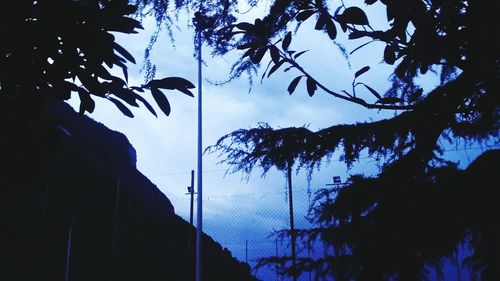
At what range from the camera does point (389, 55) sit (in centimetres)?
192

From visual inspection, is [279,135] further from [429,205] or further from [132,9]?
[132,9]

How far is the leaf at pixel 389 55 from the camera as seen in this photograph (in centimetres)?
191

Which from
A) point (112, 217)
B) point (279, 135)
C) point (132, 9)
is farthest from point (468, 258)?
point (112, 217)

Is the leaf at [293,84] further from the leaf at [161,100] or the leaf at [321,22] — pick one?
the leaf at [161,100]

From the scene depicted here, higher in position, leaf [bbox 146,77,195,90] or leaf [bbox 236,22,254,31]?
leaf [bbox 236,22,254,31]

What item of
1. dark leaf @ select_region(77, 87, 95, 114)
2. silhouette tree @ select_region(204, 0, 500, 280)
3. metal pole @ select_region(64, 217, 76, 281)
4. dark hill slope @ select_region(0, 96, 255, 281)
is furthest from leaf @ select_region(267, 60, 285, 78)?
metal pole @ select_region(64, 217, 76, 281)

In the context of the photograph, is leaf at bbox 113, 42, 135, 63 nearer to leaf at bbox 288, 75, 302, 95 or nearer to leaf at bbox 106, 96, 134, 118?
leaf at bbox 106, 96, 134, 118

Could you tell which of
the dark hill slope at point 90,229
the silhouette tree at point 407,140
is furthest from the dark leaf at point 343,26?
the dark hill slope at point 90,229

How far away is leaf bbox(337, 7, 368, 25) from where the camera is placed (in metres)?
1.61

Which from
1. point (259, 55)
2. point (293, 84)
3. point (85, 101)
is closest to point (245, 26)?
point (259, 55)

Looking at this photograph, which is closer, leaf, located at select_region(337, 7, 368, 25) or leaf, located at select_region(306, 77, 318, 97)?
leaf, located at select_region(337, 7, 368, 25)

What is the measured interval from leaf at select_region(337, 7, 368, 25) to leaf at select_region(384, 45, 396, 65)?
340 mm

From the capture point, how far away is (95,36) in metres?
1.45

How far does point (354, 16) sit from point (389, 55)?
0.41m
